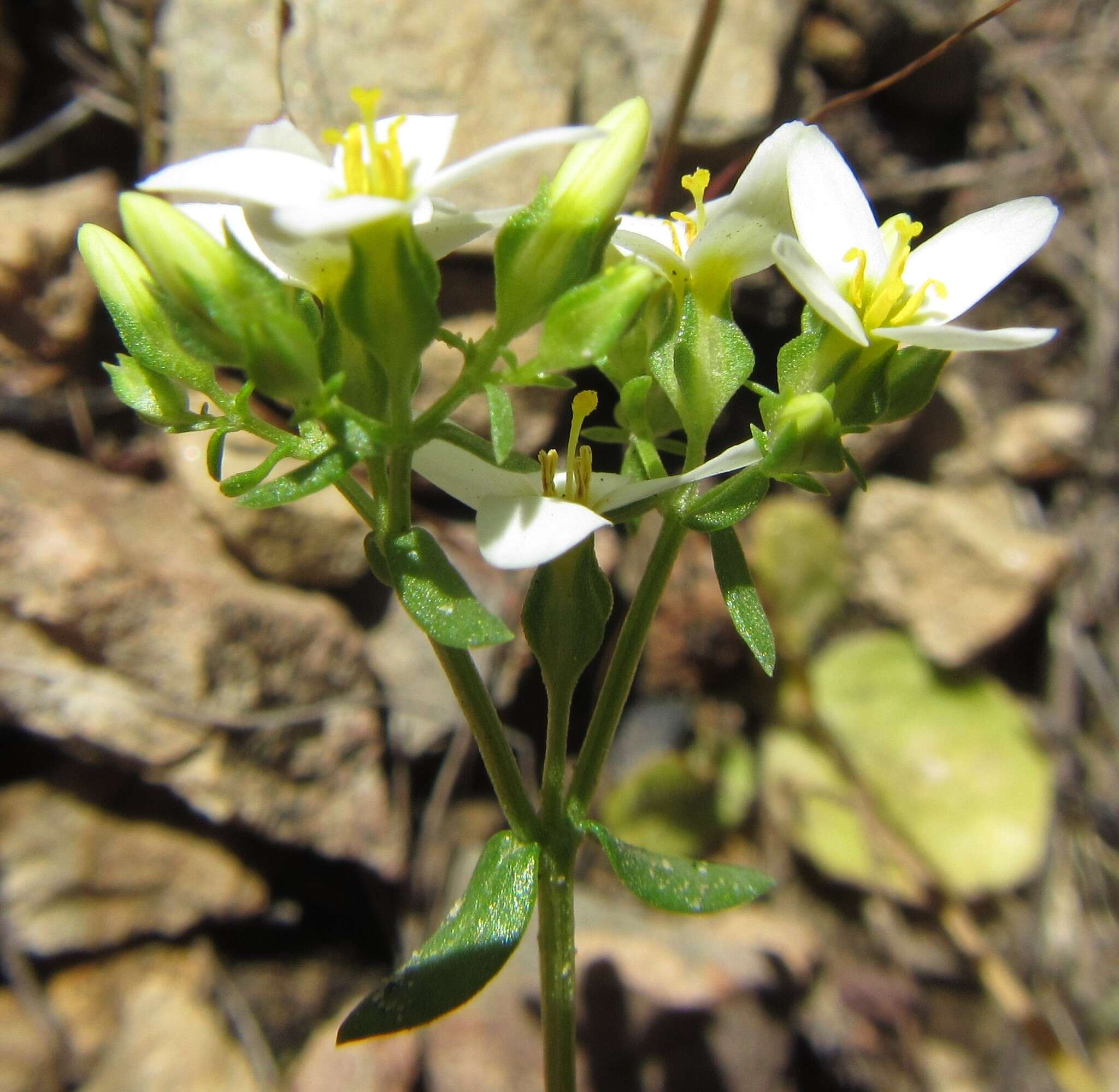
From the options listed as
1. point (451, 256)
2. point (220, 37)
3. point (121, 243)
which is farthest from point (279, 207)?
point (220, 37)

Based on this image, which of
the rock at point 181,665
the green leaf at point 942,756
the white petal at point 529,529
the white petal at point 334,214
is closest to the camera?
the white petal at point 334,214

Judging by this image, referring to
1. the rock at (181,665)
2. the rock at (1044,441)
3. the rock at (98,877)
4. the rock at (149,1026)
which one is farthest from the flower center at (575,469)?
the rock at (1044,441)

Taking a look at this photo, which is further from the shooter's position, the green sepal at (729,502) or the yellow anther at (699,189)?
the yellow anther at (699,189)

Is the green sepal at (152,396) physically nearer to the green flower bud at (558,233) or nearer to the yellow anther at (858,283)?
the green flower bud at (558,233)

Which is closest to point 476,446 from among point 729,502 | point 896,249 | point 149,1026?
point 729,502

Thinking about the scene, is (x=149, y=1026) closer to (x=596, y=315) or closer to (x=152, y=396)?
(x=152, y=396)

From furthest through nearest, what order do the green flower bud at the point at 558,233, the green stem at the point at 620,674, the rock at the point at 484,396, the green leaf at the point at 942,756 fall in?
1. the green leaf at the point at 942,756
2. the rock at the point at 484,396
3. the green stem at the point at 620,674
4. the green flower bud at the point at 558,233

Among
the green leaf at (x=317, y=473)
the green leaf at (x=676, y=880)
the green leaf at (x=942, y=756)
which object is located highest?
the green leaf at (x=317, y=473)
